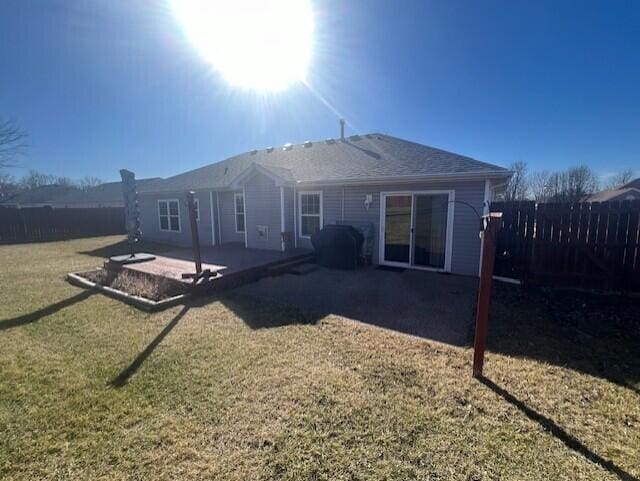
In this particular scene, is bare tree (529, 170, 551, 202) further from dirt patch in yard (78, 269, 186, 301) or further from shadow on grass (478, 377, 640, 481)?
dirt patch in yard (78, 269, 186, 301)

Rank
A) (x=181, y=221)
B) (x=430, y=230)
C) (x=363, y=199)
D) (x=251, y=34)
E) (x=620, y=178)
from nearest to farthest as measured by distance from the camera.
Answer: (x=251, y=34)
(x=430, y=230)
(x=363, y=199)
(x=181, y=221)
(x=620, y=178)

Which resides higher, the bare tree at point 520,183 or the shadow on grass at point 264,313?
the bare tree at point 520,183

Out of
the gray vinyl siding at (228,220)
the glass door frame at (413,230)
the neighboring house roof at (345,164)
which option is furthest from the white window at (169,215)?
the glass door frame at (413,230)

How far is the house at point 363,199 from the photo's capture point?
7.63 metres

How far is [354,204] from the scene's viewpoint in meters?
9.27

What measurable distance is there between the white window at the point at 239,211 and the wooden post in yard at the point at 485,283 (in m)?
10.4

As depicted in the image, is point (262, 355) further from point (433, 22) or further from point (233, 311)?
point (433, 22)

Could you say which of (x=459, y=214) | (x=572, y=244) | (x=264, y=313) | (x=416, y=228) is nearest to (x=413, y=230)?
(x=416, y=228)

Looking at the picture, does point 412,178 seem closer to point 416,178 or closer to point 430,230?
point 416,178

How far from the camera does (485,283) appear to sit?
10.3 feet

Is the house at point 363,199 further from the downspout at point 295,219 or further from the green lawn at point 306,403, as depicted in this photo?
the green lawn at point 306,403

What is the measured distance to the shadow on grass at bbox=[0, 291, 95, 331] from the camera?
4.71m

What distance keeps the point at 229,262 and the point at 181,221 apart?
721 centimetres

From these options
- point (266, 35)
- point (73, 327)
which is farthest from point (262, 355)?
point (266, 35)
